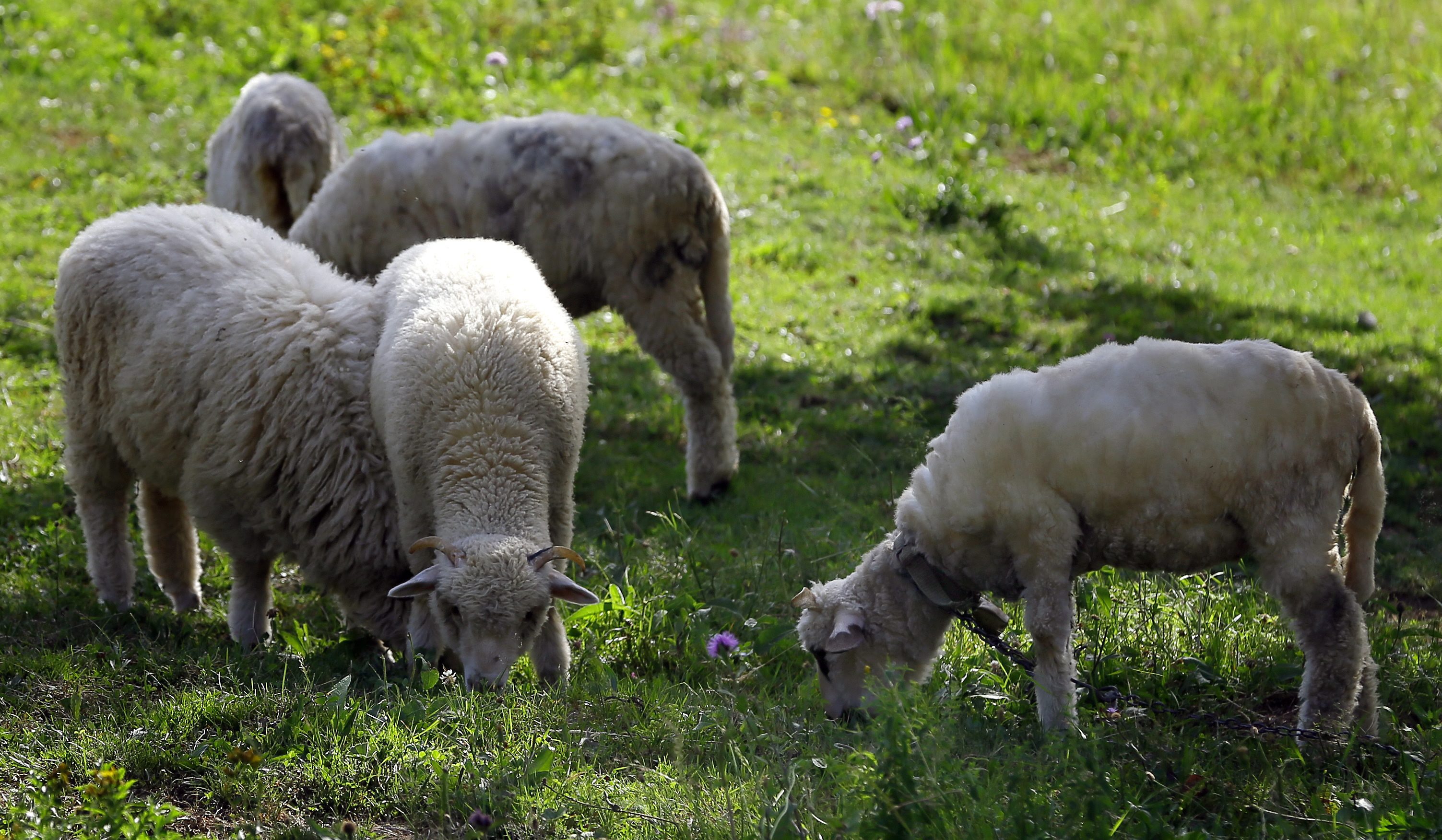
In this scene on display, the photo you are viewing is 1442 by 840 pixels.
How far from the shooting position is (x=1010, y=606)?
197 inches

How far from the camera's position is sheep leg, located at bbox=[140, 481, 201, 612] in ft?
17.5

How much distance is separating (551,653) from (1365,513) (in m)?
2.81

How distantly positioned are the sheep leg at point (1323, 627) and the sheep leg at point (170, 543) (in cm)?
427

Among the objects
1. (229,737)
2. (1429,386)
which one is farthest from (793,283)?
(229,737)

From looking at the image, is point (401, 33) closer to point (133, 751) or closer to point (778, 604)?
point (778, 604)

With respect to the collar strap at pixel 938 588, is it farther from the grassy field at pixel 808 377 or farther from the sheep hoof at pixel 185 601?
the sheep hoof at pixel 185 601

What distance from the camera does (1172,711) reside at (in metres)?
4.15

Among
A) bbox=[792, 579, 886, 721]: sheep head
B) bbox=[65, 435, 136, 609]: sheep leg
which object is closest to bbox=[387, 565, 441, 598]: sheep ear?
bbox=[792, 579, 886, 721]: sheep head

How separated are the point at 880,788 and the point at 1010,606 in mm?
2117

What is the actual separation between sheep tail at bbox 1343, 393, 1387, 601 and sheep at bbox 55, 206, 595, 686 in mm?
2542

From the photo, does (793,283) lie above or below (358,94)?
below

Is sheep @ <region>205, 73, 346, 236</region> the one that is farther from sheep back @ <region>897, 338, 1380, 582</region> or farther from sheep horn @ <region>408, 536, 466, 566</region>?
sheep back @ <region>897, 338, 1380, 582</region>

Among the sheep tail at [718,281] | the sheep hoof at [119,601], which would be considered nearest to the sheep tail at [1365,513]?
the sheep tail at [718,281]

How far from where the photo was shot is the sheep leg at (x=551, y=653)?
4.52m
